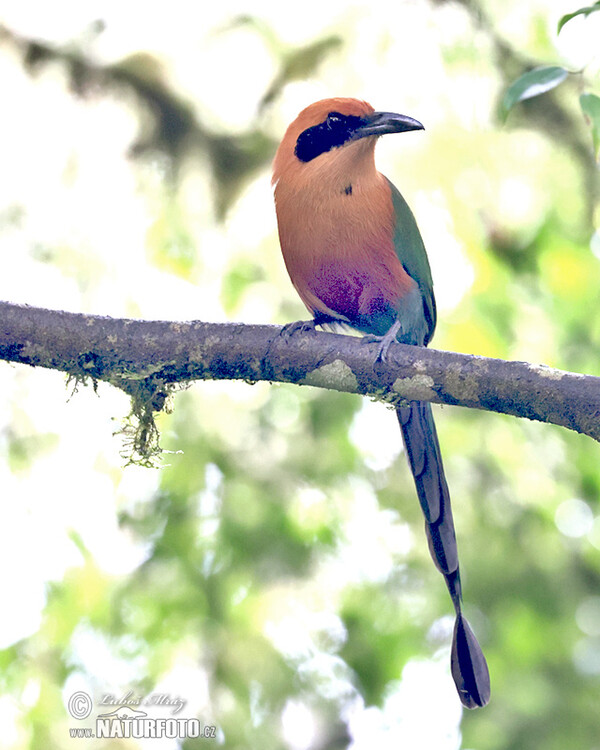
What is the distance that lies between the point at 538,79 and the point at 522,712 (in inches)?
125

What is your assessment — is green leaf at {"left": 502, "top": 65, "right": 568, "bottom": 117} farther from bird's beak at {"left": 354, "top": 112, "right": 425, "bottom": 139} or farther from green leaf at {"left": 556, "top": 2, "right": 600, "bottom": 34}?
bird's beak at {"left": 354, "top": 112, "right": 425, "bottom": 139}

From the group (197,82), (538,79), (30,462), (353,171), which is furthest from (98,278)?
(538,79)

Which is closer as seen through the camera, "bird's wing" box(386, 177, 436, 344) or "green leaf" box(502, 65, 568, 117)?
"green leaf" box(502, 65, 568, 117)

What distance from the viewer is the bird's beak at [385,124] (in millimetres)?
3059

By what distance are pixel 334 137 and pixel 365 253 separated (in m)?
0.50

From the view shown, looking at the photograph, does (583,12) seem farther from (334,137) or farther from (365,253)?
(334,137)

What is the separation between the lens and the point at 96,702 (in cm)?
433

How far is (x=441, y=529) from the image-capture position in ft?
9.74

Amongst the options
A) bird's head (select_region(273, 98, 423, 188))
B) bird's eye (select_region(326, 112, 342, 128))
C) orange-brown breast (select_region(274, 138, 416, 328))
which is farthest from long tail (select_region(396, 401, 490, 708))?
bird's eye (select_region(326, 112, 342, 128))

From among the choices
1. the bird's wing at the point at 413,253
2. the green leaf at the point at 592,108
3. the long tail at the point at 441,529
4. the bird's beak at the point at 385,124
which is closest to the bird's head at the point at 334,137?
the bird's beak at the point at 385,124

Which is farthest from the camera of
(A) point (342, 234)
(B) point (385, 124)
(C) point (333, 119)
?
(C) point (333, 119)

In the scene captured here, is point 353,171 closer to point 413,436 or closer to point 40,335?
point 413,436

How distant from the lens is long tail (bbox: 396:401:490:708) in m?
2.96

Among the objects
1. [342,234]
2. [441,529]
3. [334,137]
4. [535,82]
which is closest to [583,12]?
[535,82]
